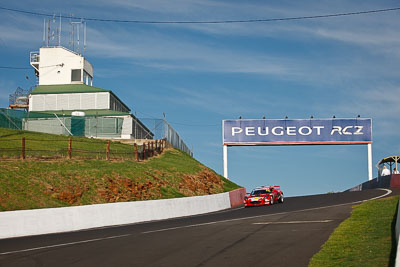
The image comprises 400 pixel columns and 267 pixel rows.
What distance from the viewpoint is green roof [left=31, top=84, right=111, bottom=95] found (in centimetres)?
6669

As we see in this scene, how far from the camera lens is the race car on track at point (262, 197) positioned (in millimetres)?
35312

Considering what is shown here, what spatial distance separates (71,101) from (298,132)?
91.0ft

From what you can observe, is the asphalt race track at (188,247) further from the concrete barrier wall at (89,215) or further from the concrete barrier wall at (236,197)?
the concrete barrier wall at (236,197)

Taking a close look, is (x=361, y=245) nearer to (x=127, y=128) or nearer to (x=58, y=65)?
(x=127, y=128)

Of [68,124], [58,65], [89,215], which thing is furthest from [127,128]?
[89,215]

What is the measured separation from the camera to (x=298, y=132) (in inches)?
2415

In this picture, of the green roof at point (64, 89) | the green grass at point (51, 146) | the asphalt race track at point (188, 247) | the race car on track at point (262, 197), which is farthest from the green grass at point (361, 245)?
the green roof at point (64, 89)

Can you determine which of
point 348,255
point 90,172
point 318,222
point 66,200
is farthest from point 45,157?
point 348,255

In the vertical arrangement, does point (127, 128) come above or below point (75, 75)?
below

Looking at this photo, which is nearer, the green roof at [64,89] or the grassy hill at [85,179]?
the grassy hill at [85,179]

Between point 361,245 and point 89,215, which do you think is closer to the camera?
point 361,245

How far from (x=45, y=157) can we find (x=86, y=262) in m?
25.3

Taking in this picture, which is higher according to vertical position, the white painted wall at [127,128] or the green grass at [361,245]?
the white painted wall at [127,128]

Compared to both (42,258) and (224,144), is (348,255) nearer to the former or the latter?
(42,258)
